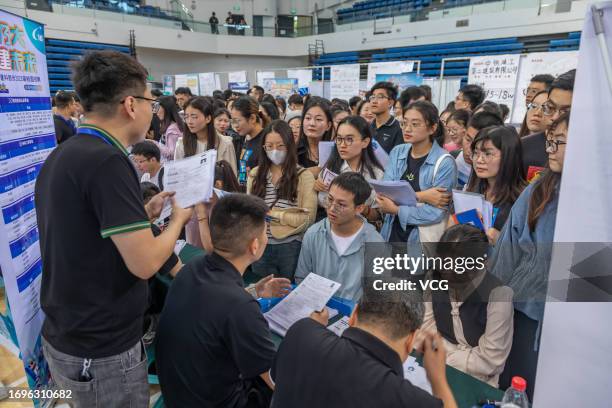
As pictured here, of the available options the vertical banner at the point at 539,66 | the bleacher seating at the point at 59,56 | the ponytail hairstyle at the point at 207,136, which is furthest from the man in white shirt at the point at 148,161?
the bleacher seating at the point at 59,56

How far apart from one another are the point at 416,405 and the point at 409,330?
0.66 feet

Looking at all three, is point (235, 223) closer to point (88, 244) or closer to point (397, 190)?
point (88, 244)

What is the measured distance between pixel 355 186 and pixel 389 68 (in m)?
5.59

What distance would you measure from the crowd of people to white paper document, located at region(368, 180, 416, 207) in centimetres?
5

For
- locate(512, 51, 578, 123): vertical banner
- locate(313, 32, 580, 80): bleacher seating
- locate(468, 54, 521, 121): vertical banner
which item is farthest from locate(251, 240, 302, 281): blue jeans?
locate(313, 32, 580, 80): bleacher seating

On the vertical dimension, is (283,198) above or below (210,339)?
above

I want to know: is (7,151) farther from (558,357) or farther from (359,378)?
(558,357)

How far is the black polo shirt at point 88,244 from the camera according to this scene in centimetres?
107

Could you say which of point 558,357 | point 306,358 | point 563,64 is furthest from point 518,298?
point 563,64

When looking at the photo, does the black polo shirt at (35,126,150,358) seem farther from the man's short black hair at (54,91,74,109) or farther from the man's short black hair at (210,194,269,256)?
the man's short black hair at (54,91,74,109)

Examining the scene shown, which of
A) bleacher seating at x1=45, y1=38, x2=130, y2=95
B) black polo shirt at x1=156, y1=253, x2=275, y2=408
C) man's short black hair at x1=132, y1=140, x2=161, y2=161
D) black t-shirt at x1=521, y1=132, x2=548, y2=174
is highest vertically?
bleacher seating at x1=45, y1=38, x2=130, y2=95

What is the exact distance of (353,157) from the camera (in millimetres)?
2748

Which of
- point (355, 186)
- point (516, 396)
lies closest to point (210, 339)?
point (516, 396)

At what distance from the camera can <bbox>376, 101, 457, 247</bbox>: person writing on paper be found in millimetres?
2357
